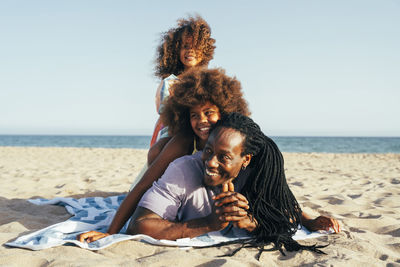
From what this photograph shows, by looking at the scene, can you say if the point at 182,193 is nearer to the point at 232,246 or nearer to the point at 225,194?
the point at 225,194

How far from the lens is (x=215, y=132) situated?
7.91ft

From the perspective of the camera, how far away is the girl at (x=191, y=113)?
273 cm

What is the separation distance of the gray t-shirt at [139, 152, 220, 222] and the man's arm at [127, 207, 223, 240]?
51mm

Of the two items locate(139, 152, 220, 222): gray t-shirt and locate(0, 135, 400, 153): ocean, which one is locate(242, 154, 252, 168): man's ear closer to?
locate(139, 152, 220, 222): gray t-shirt

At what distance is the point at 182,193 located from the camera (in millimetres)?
2479

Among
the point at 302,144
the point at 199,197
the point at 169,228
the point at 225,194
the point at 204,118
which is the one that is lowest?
the point at 302,144

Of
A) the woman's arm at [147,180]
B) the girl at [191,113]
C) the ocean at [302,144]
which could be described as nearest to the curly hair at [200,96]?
the girl at [191,113]

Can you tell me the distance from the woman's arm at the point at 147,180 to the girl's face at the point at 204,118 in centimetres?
18

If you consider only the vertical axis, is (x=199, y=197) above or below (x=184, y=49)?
below

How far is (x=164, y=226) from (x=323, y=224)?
1.37 meters

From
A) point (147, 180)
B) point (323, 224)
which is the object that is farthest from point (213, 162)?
point (323, 224)

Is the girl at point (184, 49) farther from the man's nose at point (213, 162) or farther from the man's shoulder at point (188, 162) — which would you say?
the man's nose at point (213, 162)

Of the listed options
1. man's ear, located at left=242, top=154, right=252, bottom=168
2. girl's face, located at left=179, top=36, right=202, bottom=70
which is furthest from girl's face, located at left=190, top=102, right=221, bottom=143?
girl's face, located at left=179, top=36, right=202, bottom=70

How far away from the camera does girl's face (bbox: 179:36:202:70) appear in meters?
4.05
